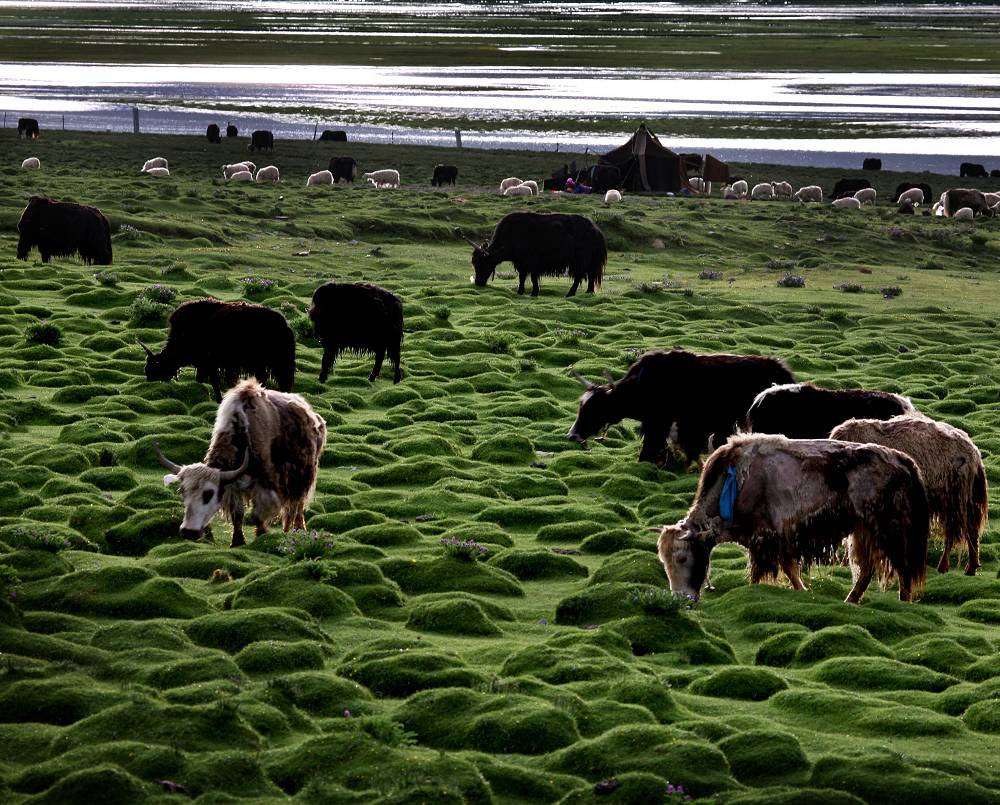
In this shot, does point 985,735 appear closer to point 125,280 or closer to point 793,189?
point 125,280

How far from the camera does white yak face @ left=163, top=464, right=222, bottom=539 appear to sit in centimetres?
1260

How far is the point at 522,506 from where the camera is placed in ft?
50.9

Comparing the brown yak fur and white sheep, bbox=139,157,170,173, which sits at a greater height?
white sheep, bbox=139,157,170,173

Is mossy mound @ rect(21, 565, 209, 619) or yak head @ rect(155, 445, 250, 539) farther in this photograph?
yak head @ rect(155, 445, 250, 539)

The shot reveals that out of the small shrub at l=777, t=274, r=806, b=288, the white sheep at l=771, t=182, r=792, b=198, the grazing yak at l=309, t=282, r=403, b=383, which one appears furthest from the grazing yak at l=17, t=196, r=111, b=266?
the white sheep at l=771, t=182, r=792, b=198

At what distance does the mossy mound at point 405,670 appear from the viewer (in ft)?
32.5

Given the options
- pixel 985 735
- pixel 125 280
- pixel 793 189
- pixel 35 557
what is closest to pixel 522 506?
pixel 35 557

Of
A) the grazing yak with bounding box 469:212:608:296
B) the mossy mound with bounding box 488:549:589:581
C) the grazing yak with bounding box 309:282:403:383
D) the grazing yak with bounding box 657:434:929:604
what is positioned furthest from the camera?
the grazing yak with bounding box 469:212:608:296

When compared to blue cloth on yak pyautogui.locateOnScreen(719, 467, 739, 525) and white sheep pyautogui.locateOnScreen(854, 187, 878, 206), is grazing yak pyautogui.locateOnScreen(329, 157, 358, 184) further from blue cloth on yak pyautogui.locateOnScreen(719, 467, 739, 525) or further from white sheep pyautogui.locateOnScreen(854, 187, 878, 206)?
blue cloth on yak pyautogui.locateOnScreen(719, 467, 739, 525)

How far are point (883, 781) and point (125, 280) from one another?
80.5 ft

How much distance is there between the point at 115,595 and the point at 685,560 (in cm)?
504

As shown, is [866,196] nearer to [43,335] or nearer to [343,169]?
[343,169]

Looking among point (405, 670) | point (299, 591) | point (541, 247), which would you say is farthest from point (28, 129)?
point (405, 670)

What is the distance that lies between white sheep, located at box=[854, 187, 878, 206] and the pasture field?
107 ft
